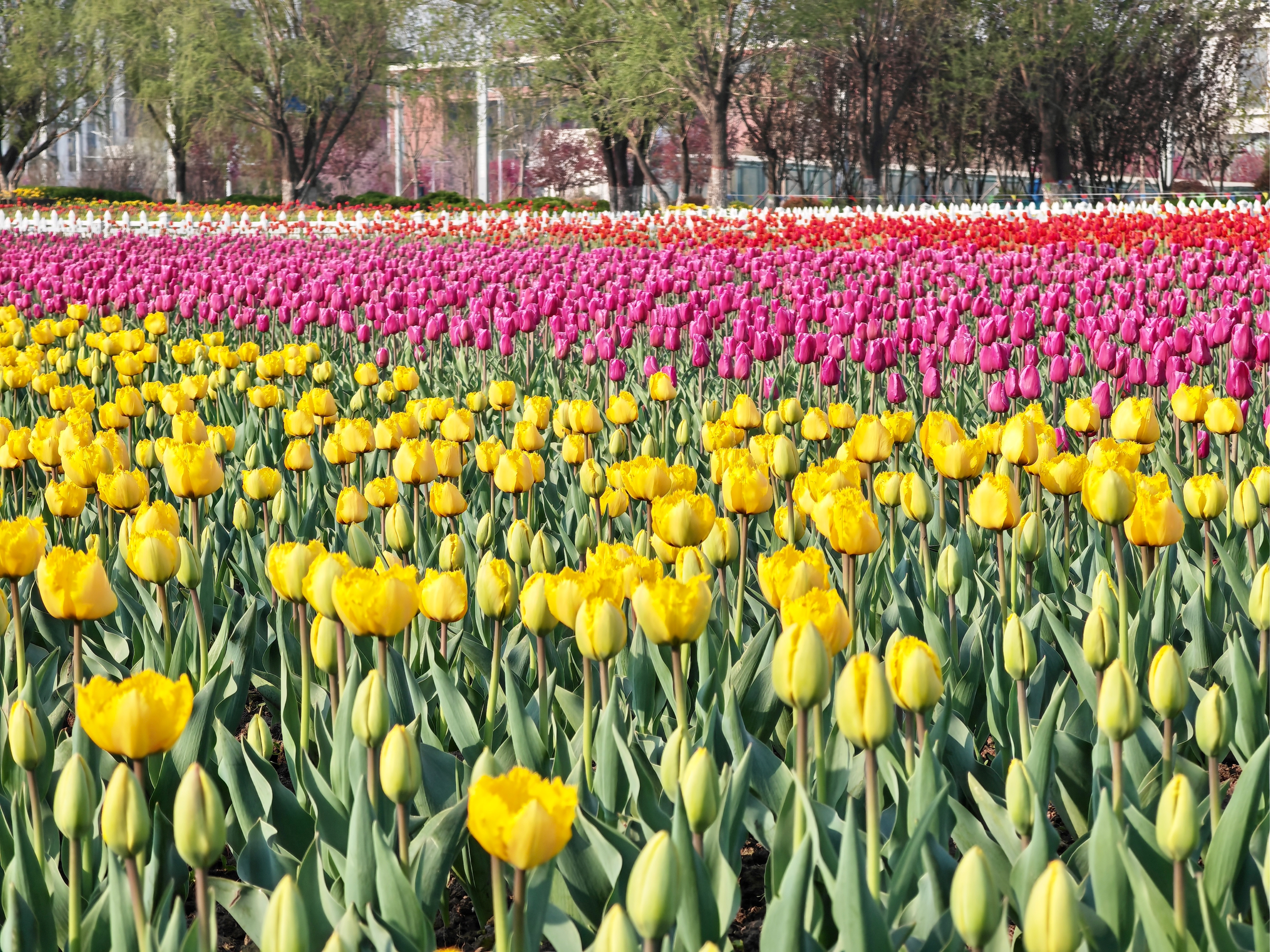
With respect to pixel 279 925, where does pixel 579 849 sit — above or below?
below

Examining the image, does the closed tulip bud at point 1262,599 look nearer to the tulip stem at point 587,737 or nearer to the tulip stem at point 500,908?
the tulip stem at point 587,737

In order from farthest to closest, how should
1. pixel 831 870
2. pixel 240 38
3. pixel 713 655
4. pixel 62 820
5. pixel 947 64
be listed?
pixel 240 38, pixel 947 64, pixel 713 655, pixel 831 870, pixel 62 820

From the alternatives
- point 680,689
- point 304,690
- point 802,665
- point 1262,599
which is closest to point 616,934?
point 802,665

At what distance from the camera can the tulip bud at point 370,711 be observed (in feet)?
5.13

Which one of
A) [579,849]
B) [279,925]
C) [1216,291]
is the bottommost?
[579,849]

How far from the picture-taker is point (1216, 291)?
25.7 ft

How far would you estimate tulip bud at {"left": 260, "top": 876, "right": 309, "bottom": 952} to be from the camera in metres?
1.16

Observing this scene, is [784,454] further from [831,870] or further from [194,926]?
[194,926]

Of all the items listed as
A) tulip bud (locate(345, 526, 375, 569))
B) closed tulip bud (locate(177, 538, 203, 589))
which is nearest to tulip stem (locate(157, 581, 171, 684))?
closed tulip bud (locate(177, 538, 203, 589))

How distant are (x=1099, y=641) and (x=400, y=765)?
1.02 metres

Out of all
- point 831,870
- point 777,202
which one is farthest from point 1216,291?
point 777,202

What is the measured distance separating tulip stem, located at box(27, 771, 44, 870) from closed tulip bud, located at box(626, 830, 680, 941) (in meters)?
0.81

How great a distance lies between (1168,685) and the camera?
A: 1.62 m

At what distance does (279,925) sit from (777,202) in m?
38.4
